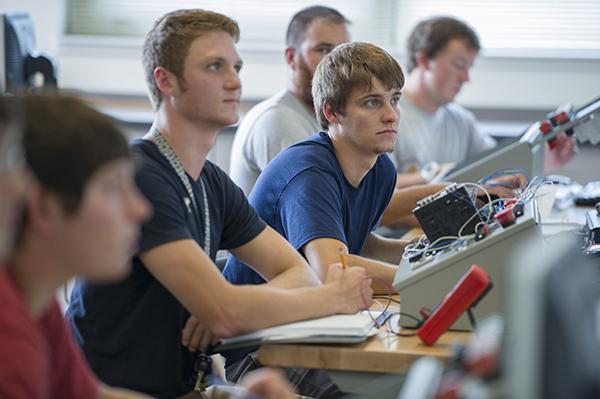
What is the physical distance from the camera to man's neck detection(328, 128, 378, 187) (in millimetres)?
2668

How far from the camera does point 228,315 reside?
200 centimetres

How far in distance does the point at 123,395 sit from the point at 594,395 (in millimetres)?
715

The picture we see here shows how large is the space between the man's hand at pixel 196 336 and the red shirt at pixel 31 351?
599 millimetres

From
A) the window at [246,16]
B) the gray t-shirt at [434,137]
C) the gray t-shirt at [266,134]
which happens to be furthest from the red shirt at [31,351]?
the window at [246,16]

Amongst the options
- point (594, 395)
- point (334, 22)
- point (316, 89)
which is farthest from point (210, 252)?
point (334, 22)

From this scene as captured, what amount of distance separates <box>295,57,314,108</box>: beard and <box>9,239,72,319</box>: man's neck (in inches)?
86.8

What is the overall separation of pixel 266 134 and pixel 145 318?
1312mm

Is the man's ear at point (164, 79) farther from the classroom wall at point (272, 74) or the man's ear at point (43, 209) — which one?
the classroom wall at point (272, 74)

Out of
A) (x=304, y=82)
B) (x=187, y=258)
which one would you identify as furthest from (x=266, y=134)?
(x=187, y=258)

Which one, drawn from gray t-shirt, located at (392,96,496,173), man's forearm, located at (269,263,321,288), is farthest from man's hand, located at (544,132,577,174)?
man's forearm, located at (269,263,321,288)

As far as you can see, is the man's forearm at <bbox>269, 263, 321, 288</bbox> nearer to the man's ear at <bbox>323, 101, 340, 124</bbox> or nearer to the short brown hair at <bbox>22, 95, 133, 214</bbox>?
the man's ear at <bbox>323, 101, 340, 124</bbox>

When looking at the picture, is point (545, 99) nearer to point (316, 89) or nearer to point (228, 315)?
point (316, 89)

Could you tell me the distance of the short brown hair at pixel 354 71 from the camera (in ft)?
8.75

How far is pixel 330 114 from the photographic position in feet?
8.95
